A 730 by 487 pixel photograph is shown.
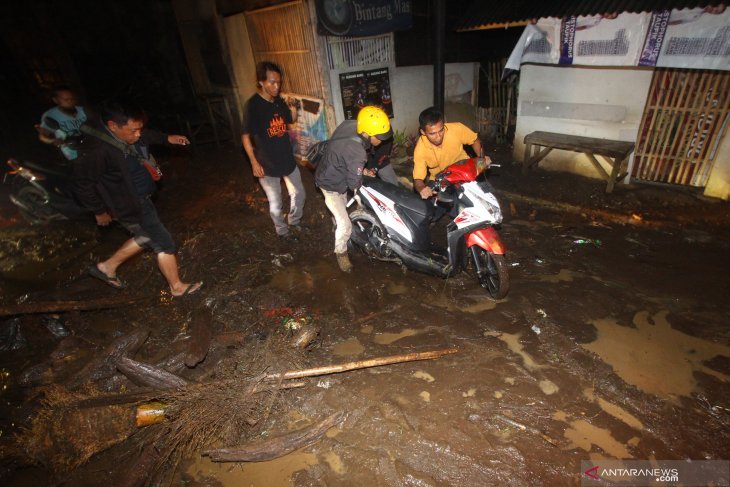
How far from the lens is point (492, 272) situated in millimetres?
4285

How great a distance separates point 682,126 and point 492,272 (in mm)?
5061

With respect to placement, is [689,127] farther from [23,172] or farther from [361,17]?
[23,172]

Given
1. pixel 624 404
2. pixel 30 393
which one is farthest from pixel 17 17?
pixel 624 404

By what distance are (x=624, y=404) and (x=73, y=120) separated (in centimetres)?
Result: 773

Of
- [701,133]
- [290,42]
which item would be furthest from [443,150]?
[290,42]

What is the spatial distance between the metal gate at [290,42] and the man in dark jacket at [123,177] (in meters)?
4.30

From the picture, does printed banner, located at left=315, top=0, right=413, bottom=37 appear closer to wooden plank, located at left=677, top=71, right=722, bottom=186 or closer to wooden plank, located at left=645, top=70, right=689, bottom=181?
wooden plank, located at left=645, top=70, right=689, bottom=181

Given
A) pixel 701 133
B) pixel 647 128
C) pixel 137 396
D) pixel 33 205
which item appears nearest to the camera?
pixel 137 396

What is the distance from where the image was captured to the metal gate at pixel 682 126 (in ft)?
19.4

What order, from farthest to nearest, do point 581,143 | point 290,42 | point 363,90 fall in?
point 363,90, point 290,42, point 581,143

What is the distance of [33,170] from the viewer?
6855 millimetres

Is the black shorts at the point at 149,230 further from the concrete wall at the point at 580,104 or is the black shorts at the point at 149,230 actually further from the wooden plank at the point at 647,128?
the wooden plank at the point at 647,128

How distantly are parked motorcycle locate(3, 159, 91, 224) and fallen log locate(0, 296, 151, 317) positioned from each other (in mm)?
3124

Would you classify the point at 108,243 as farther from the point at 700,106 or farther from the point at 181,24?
the point at 700,106
